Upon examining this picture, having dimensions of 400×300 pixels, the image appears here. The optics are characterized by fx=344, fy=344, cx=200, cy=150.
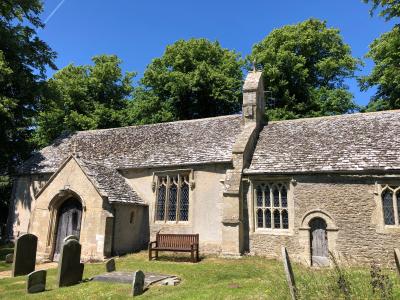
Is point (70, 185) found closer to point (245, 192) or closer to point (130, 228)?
point (130, 228)

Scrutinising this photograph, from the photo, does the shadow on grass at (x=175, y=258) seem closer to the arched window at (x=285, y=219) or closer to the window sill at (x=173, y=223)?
the window sill at (x=173, y=223)

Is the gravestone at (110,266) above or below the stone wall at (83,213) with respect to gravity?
below

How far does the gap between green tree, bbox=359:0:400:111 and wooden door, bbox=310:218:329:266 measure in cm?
1454

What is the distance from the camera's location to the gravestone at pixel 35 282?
10891 millimetres

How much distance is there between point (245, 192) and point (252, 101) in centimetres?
661

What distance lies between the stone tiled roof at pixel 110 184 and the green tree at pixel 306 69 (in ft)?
51.7

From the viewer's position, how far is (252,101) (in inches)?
867

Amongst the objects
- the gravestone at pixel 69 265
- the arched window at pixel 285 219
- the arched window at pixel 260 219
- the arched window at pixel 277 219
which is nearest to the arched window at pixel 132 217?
the gravestone at pixel 69 265

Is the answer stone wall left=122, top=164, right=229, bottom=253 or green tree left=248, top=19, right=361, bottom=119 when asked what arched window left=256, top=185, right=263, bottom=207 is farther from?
green tree left=248, top=19, right=361, bottom=119

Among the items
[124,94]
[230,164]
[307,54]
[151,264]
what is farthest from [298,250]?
[124,94]

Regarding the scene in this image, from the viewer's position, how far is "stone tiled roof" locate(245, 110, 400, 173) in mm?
16359

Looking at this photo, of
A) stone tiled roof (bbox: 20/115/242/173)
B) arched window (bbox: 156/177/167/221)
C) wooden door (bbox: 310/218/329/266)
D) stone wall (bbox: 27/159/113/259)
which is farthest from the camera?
stone tiled roof (bbox: 20/115/242/173)

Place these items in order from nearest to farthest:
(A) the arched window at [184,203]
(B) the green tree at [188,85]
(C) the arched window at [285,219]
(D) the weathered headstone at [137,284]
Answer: (D) the weathered headstone at [137,284], (C) the arched window at [285,219], (A) the arched window at [184,203], (B) the green tree at [188,85]

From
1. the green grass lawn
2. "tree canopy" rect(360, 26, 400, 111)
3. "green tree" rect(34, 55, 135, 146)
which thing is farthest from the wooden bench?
"green tree" rect(34, 55, 135, 146)
